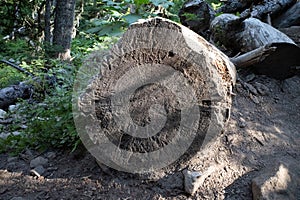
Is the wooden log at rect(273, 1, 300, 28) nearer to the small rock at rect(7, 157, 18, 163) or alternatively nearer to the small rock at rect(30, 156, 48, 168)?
the small rock at rect(30, 156, 48, 168)

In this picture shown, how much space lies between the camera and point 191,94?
224cm

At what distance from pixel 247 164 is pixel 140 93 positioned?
121cm

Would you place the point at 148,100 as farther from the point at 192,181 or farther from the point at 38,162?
the point at 38,162

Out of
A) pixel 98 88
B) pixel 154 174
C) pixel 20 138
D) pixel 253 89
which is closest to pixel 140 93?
pixel 98 88

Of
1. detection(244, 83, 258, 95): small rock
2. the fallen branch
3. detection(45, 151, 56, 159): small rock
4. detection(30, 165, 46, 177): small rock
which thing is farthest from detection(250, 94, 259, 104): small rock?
detection(30, 165, 46, 177): small rock

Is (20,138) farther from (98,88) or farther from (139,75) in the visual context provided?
(139,75)

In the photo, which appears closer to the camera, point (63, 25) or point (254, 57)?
point (254, 57)

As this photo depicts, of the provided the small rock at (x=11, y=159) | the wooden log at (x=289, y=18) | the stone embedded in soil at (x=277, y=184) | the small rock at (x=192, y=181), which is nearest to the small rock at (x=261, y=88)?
the stone embedded in soil at (x=277, y=184)

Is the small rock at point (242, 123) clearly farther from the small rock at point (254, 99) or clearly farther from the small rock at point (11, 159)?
the small rock at point (11, 159)

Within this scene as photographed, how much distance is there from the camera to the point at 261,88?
3.54 metres


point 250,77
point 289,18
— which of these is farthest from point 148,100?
point 289,18

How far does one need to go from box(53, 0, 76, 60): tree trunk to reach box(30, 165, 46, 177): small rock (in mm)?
2987

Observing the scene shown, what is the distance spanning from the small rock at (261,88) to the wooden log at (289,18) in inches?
84.6

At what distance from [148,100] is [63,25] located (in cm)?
355
